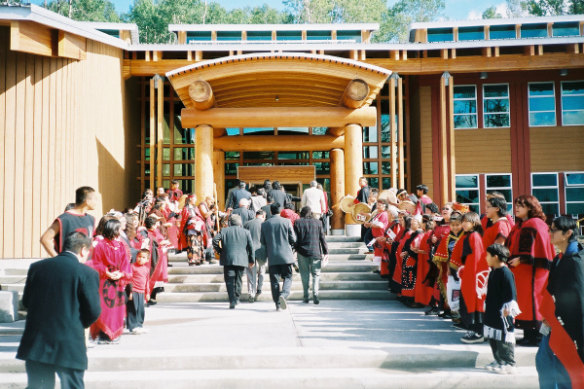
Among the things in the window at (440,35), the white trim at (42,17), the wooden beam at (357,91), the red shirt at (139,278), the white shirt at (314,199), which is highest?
the window at (440,35)

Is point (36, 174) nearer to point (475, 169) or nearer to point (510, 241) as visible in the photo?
point (510, 241)

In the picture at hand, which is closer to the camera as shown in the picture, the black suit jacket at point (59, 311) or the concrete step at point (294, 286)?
the black suit jacket at point (59, 311)

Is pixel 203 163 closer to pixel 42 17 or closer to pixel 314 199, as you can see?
pixel 314 199

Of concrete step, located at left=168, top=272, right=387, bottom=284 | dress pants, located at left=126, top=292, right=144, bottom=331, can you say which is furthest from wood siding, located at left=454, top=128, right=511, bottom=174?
dress pants, located at left=126, top=292, right=144, bottom=331

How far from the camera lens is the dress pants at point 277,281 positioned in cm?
884

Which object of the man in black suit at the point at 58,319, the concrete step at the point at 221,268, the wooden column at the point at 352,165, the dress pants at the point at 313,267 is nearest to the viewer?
the man in black suit at the point at 58,319

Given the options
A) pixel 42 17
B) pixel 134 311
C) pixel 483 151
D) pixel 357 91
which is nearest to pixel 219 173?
pixel 357 91

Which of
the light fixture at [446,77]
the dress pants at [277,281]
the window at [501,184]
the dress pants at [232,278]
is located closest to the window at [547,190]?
the window at [501,184]

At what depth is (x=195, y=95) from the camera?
43.0 feet

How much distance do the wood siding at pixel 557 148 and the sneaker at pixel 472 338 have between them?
1404 centimetres

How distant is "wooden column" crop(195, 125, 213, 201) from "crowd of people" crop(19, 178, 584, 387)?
1.78 m

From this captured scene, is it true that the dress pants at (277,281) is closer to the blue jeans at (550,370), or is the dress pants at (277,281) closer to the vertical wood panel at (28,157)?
the blue jeans at (550,370)

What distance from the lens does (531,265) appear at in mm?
6000

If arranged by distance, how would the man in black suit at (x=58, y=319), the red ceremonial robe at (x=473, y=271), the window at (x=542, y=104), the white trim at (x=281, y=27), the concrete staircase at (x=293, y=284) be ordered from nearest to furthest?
the man in black suit at (x=58, y=319) → the red ceremonial robe at (x=473, y=271) → the concrete staircase at (x=293, y=284) → the window at (x=542, y=104) → the white trim at (x=281, y=27)
